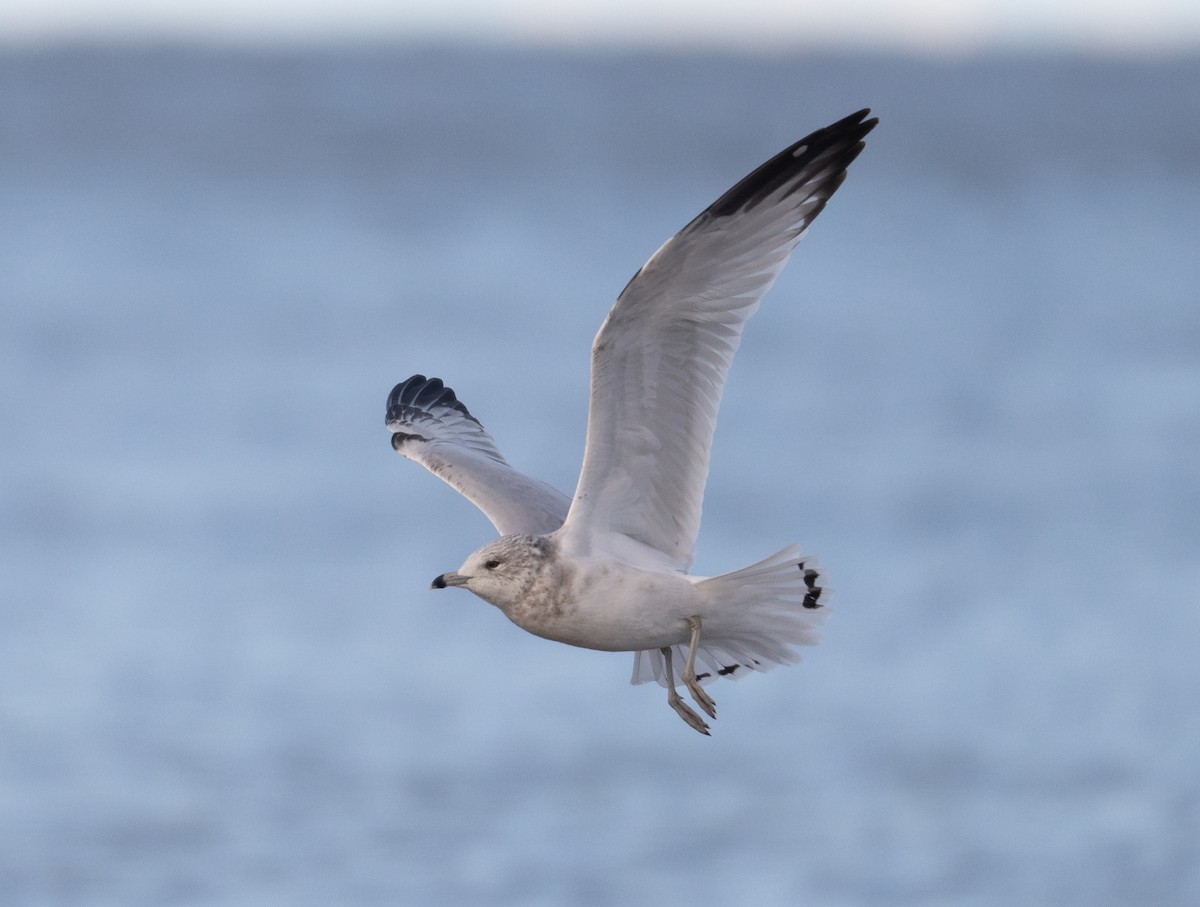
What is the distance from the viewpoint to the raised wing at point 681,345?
8.55m

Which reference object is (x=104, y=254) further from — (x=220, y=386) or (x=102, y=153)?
(x=102, y=153)

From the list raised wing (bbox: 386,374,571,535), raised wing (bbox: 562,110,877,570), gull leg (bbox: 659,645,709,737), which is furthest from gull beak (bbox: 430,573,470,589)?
gull leg (bbox: 659,645,709,737)

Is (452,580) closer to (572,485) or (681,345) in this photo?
(681,345)

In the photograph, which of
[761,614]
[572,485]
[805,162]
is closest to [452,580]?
[761,614]

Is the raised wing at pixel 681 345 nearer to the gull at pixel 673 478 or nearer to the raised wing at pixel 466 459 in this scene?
the gull at pixel 673 478

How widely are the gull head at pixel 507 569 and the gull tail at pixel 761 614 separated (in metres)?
0.66

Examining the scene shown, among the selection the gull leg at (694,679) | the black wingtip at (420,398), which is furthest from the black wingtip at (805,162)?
the black wingtip at (420,398)

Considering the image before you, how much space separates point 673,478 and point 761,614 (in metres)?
0.68

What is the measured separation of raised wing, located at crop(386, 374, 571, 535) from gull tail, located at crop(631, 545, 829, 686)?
37.1 inches

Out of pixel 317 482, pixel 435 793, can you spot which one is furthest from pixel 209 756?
pixel 317 482

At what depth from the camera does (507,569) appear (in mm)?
8727

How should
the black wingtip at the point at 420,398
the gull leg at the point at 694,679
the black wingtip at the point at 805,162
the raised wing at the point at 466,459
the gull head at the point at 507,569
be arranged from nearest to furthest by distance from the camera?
the black wingtip at the point at 805,162
the gull head at the point at 507,569
the gull leg at the point at 694,679
the raised wing at the point at 466,459
the black wingtip at the point at 420,398

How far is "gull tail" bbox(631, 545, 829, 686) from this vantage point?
347 inches

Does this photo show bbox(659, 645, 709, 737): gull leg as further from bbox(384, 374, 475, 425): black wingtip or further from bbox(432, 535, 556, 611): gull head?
bbox(384, 374, 475, 425): black wingtip
